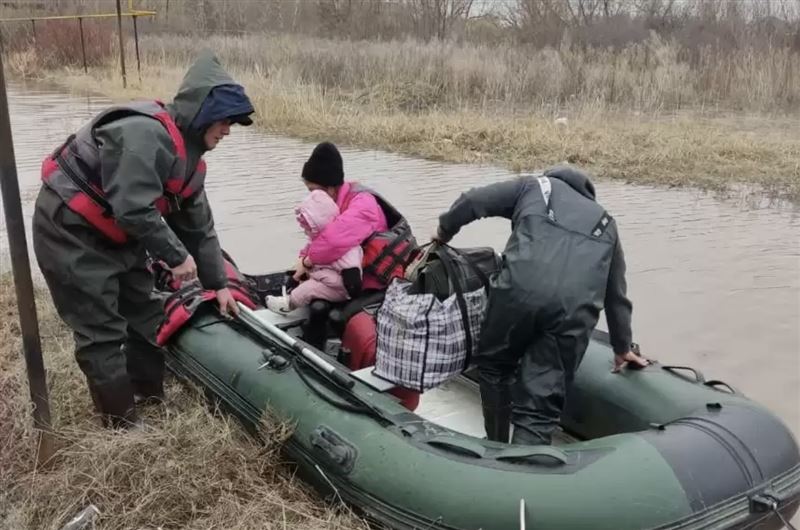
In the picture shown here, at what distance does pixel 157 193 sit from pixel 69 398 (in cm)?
126

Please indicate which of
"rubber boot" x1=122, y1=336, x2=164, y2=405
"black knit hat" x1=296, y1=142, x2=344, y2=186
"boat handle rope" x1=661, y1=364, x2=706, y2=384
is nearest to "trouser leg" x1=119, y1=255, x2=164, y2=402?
"rubber boot" x1=122, y1=336, x2=164, y2=405

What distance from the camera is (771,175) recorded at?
8.61m

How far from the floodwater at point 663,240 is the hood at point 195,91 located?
2.93 meters

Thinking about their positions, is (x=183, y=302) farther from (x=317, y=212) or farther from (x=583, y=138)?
(x=583, y=138)

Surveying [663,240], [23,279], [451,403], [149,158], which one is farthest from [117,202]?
[663,240]

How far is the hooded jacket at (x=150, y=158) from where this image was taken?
2762mm

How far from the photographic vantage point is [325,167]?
3.62 m

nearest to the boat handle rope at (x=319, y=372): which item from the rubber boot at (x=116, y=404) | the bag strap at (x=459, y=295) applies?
the bag strap at (x=459, y=295)

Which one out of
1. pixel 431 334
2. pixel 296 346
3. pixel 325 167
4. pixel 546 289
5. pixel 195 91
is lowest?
pixel 296 346

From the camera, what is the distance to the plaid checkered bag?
9.98 ft

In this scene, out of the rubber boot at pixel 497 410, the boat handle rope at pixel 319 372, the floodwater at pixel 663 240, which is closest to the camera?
the boat handle rope at pixel 319 372

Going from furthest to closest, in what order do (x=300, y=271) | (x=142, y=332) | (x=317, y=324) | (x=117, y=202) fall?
(x=300, y=271) → (x=317, y=324) → (x=142, y=332) → (x=117, y=202)

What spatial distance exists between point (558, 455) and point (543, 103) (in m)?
10.5

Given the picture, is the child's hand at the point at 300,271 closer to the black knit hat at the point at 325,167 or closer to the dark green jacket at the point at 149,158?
the black knit hat at the point at 325,167
